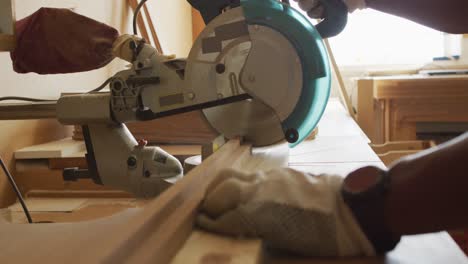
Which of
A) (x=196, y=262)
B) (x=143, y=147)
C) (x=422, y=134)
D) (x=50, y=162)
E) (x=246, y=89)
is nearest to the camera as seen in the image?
(x=196, y=262)

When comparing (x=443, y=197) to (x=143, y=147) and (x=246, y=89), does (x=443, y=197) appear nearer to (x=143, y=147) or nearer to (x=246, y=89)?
(x=246, y=89)

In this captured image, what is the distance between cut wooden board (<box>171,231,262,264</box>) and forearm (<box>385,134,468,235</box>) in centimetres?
20

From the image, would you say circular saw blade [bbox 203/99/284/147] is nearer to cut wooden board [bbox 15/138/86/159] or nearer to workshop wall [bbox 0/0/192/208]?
cut wooden board [bbox 15/138/86/159]

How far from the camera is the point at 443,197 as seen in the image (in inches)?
28.5

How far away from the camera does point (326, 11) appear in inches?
50.5

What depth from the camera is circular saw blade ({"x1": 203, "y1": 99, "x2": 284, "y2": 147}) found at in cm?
134

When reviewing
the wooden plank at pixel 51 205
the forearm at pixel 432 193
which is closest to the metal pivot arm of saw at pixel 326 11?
the forearm at pixel 432 193

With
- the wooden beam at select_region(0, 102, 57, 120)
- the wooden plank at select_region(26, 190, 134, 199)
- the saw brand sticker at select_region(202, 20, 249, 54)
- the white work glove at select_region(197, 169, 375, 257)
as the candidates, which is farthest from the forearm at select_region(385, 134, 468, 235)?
the wooden plank at select_region(26, 190, 134, 199)

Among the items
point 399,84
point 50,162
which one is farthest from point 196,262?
point 399,84

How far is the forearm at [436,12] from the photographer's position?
1143mm

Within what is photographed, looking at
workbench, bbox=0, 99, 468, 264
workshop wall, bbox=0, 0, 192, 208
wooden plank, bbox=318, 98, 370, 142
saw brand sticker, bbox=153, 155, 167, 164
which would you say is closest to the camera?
workbench, bbox=0, 99, 468, 264

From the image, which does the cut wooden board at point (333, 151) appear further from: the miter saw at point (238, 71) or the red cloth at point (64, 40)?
the red cloth at point (64, 40)

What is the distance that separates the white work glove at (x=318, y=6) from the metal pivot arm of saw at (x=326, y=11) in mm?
12

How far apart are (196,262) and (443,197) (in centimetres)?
33
